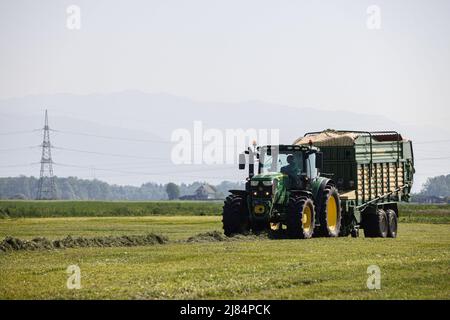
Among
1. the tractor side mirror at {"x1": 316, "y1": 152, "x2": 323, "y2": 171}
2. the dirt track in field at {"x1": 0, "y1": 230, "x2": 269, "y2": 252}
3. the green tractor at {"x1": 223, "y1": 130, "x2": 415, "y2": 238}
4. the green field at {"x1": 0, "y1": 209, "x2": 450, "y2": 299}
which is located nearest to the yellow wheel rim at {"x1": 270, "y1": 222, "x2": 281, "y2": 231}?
the green tractor at {"x1": 223, "y1": 130, "x2": 415, "y2": 238}

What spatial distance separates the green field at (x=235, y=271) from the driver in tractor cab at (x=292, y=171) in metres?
3.57

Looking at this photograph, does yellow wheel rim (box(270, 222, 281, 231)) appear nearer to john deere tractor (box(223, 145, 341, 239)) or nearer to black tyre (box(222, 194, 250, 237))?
john deere tractor (box(223, 145, 341, 239))

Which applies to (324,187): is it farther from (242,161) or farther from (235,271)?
(235,271)

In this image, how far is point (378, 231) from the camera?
37500 mm

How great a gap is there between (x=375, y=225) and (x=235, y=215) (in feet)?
22.2

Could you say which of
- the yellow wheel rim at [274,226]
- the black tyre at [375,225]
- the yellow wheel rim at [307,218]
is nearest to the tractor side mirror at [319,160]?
the yellow wheel rim at [307,218]

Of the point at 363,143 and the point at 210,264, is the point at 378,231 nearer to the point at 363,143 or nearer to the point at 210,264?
the point at 363,143

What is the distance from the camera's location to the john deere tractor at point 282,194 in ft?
108

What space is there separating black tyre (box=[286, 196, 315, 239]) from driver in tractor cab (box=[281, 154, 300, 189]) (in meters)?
1.22

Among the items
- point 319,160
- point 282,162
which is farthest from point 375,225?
point 282,162

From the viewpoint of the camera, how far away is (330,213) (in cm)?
3478

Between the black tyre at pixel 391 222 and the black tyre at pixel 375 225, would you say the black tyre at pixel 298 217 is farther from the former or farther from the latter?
the black tyre at pixel 391 222
